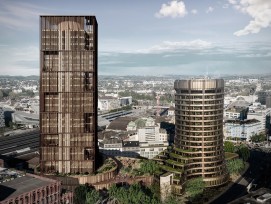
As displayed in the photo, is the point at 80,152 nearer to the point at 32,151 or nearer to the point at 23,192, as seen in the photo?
the point at 23,192

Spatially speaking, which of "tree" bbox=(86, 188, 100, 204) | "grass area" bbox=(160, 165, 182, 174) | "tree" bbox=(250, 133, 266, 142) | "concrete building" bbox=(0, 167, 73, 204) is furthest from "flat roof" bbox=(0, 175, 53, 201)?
"tree" bbox=(250, 133, 266, 142)

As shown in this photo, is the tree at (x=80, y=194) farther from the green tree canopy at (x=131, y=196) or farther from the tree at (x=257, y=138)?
the tree at (x=257, y=138)

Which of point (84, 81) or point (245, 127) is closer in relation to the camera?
point (84, 81)

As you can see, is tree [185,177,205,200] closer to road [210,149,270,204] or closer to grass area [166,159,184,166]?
road [210,149,270,204]

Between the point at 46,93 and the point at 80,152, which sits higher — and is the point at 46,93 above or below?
above

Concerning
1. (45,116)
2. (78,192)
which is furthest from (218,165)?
(45,116)

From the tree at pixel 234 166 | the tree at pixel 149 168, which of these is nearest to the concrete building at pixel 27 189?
the tree at pixel 149 168
